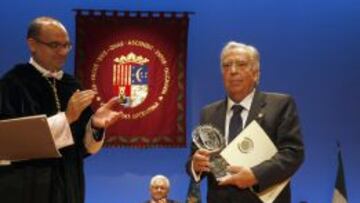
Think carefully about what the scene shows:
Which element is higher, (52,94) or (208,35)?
(208,35)

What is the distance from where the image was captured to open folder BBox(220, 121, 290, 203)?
7.62 ft

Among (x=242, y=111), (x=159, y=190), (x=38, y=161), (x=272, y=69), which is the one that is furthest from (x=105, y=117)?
(x=272, y=69)

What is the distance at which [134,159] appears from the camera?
568 centimetres

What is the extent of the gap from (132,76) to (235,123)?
3.24 meters

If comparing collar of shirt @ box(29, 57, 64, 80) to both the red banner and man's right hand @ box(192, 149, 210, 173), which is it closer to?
man's right hand @ box(192, 149, 210, 173)

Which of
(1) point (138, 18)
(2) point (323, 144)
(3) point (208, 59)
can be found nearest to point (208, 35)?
(3) point (208, 59)

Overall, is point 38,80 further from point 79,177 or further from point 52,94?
point 79,177

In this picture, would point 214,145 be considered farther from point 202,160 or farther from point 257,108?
point 257,108

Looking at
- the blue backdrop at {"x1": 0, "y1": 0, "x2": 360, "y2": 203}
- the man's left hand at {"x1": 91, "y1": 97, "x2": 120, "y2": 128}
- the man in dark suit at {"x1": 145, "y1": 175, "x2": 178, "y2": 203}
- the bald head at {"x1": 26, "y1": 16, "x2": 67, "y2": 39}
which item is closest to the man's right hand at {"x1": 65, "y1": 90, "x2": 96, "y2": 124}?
the man's left hand at {"x1": 91, "y1": 97, "x2": 120, "y2": 128}

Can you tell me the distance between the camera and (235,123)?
241 cm

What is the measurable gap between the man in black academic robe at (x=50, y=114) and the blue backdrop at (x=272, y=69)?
3079 mm

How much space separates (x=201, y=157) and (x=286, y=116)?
38 cm

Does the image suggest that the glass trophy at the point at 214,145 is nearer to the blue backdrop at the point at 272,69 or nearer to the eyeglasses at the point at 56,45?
the eyeglasses at the point at 56,45

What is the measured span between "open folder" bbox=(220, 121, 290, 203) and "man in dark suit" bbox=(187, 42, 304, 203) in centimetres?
3
